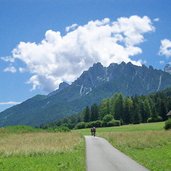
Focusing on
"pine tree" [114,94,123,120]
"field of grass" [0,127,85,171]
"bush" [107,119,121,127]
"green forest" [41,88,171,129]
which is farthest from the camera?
"pine tree" [114,94,123,120]

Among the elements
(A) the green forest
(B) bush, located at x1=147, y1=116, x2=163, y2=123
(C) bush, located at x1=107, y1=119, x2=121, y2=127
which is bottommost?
(C) bush, located at x1=107, y1=119, x2=121, y2=127

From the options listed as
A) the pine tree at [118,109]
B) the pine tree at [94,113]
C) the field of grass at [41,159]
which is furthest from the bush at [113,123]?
the field of grass at [41,159]

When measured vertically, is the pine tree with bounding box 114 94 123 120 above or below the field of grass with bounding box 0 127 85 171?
above

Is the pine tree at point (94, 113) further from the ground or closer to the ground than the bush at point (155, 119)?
further from the ground

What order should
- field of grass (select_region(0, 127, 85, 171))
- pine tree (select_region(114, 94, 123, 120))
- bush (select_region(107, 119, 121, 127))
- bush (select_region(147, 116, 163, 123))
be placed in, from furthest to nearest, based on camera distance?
pine tree (select_region(114, 94, 123, 120))
bush (select_region(107, 119, 121, 127))
bush (select_region(147, 116, 163, 123))
field of grass (select_region(0, 127, 85, 171))

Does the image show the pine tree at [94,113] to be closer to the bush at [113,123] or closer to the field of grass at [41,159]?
the bush at [113,123]

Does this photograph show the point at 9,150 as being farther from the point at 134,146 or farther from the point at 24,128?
the point at 24,128

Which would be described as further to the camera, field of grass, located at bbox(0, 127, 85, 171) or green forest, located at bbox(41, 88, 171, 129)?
green forest, located at bbox(41, 88, 171, 129)

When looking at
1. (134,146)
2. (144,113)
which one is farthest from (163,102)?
(134,146)

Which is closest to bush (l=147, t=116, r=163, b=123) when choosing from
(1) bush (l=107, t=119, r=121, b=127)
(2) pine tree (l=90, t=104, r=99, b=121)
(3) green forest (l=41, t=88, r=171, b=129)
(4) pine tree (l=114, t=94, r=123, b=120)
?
(3) green forest (l=41, t=88, r=171, b=129)

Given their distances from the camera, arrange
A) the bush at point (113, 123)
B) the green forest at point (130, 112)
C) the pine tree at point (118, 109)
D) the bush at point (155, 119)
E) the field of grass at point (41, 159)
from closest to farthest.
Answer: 1. the field of grass at point (41, 159)
2. the bush at point (155, 119)
3. the bush at point (113, 123)
4. the green forest at point (130, 112)
5. the pine tree at point (118, 109)

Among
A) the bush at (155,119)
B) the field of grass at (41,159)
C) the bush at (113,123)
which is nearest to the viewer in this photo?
the field of grass at (41,159)

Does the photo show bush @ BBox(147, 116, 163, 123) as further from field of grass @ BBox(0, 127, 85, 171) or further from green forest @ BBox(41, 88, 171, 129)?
field of grass @ BBox(0, 127, 85, 171)

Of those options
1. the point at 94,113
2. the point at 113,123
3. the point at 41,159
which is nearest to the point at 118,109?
the point at 113,123
